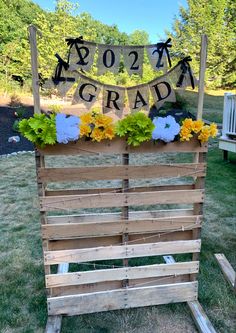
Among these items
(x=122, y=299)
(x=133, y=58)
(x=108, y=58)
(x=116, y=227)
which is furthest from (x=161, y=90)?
(x=122, y=299)

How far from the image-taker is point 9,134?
816cm

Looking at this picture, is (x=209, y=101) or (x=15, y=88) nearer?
(x=15, y=88)

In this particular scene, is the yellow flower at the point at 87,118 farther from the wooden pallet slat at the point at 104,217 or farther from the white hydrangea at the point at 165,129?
the wooden pallet slat at the point at 104,217

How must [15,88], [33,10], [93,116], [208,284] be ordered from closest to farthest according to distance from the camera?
[93,116] < [208,284] < [15,88] < [33,10]

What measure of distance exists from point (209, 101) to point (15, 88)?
940 centimetres

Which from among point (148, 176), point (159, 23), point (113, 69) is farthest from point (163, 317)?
point (159, 23)

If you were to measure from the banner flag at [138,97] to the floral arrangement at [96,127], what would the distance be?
228 millimetres

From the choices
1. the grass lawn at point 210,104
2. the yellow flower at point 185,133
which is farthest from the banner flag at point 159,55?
the grass lawn at point 210,104

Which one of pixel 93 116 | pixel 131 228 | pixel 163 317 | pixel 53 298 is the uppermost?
pixel 93 116

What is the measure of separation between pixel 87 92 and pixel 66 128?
0.29 meters

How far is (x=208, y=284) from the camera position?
88.2 inches

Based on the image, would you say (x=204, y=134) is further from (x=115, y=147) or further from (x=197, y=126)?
(x=115, y=147)

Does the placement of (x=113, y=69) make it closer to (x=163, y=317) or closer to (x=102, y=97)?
(x=102, y=97)

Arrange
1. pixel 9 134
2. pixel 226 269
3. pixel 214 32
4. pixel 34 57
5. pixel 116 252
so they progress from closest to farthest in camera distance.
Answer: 1. pixel 34 57
2. pixel 116 252
3. pixel 226 269
4. pixel 9 134
5. pixel 214 32
